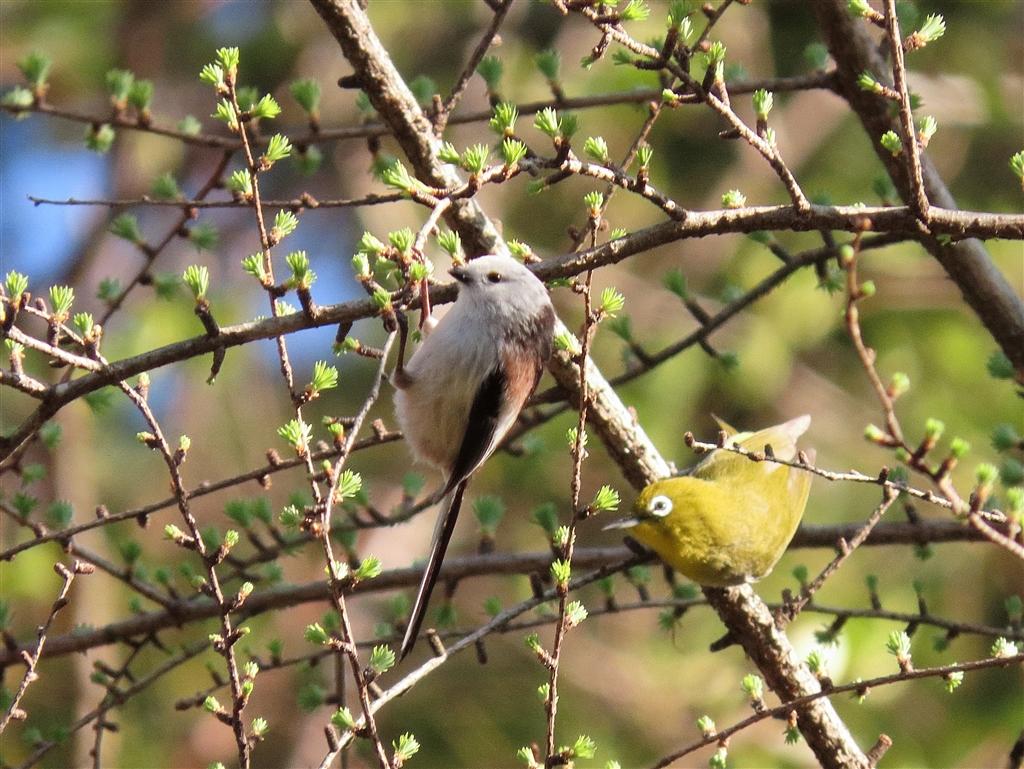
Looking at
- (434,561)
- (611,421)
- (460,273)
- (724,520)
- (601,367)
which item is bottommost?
(724,520)

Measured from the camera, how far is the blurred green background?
6328 millimetres

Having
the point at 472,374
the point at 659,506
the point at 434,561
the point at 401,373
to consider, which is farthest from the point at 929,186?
the point at 434,561

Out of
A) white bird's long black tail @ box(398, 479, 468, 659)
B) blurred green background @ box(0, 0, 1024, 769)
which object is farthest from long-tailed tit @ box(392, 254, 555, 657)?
blurred green background @ box(0, 0, 1024, 769)

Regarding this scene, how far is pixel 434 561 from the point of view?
315cm

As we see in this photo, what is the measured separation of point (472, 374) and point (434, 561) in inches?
22.8

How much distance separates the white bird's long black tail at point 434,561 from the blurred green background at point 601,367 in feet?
7.12

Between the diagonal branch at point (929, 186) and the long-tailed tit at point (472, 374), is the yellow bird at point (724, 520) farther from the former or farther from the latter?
the diagonal branch at point (929, 186)

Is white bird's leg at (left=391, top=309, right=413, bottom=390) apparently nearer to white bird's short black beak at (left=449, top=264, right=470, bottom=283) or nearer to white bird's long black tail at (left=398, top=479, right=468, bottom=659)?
white bird's short black beak at (left=449, top=264, right=470, bottom=283)

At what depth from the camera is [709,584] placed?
3.24 meters

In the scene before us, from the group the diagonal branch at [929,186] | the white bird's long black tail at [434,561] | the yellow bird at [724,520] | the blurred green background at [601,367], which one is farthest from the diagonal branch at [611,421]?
the blurred green background at [601,367]

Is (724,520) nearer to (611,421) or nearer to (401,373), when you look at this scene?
(611,421)

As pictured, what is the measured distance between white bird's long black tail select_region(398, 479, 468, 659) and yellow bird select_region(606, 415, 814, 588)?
1.66ft

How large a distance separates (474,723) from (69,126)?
6218 mm

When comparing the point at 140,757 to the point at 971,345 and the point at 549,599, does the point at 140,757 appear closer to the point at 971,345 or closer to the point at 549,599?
the point at 549,599
